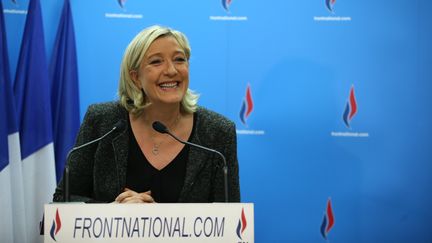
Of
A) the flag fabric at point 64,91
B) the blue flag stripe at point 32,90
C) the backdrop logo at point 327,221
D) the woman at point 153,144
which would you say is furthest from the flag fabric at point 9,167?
the backdrop logo at point 327,221

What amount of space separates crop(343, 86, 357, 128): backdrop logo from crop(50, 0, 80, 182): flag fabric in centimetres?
189

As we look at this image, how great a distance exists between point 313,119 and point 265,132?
36 centimetres

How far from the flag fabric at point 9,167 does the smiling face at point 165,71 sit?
1.20 metres

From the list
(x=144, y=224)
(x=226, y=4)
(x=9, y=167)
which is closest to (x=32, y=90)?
(x=9, y=167)

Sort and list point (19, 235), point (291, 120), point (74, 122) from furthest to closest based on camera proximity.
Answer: point (291, 120) → point (74, 122) → point (19, 235)

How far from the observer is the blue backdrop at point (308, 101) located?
3754 millimetres

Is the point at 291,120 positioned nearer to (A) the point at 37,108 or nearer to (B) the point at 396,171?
(B) the point at 396,171

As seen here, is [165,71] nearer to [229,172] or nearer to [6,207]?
[229,172]

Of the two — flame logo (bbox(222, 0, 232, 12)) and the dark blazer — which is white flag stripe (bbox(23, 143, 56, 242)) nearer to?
the dark blazer

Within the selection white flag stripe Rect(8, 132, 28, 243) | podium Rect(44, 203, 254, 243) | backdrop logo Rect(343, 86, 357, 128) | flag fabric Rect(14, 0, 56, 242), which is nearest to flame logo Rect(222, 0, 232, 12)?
backdrop logo Rect(343, 86, 357, 128)

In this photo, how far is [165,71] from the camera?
224 centimetres

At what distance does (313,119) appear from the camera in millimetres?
3773

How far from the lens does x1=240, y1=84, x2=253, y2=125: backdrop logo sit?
3.76 m

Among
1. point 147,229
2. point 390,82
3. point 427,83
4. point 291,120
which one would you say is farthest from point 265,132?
point 147,229
